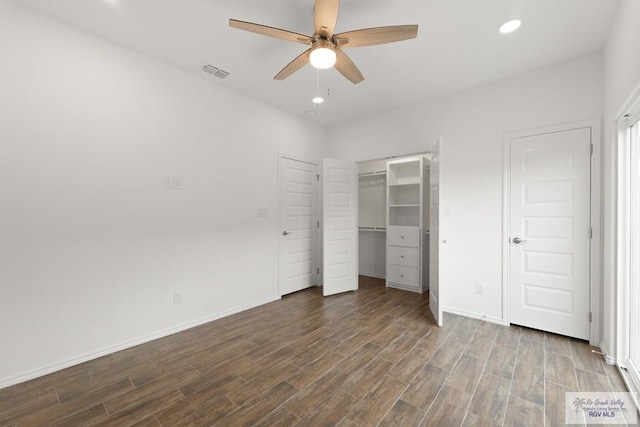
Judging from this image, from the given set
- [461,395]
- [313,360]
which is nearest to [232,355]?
[313,360]

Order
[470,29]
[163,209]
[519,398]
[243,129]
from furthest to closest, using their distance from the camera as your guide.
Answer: [243,129] → [163,209] → [470,29] → [519,398]

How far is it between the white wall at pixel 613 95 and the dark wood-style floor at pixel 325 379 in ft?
1.97

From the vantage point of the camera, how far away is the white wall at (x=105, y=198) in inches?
81.0

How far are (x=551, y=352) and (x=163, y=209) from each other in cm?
408

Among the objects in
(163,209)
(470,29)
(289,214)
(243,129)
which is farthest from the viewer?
(289,214)

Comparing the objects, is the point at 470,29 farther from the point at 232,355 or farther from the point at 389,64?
the point at 232,355

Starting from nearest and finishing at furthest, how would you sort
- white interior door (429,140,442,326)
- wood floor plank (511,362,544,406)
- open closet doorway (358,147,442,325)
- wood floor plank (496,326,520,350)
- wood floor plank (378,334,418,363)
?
wood floor plank (511,362,544,406)
wood floor plank (378,334,418,363)
wood floor plank (496,326,520,350)
white interior door (429,140,442,326)
open closet doorway (358,147,442,325)

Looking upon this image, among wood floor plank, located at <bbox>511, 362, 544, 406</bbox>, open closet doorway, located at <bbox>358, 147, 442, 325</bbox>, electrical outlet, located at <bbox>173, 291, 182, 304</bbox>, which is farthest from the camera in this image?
open closet doorway, located at <bbox>358, 147, 442, 325</bbox>

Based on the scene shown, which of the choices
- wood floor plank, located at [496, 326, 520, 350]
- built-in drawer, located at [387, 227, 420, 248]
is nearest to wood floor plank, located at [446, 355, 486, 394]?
wood floor plank, located at [496, 326, 520, 350]

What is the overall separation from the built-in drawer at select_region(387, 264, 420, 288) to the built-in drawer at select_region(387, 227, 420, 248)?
15.5 inches

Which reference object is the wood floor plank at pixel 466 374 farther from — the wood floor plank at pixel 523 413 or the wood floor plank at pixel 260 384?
the wood floor plank at pixel 260 384

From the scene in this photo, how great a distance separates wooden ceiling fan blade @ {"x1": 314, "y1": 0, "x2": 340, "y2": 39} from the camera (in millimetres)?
1608

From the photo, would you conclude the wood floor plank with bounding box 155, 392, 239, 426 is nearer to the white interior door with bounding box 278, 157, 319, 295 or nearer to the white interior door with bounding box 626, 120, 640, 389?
the white interior door with bounding box 278, 157, 319, 295

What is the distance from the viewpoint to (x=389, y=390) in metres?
1.92
